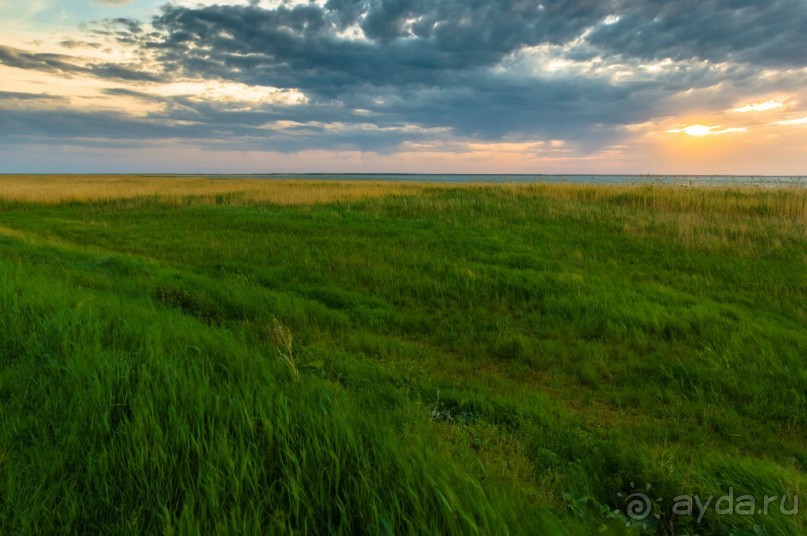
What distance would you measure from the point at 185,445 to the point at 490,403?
9.87 ft

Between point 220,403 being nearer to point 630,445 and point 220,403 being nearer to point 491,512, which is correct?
point 491,512

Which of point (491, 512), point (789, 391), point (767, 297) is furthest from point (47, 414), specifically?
point (767, 297)

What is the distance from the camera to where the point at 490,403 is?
170 inches

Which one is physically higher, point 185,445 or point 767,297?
point 185,445

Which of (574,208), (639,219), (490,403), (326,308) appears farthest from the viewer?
(574,208)

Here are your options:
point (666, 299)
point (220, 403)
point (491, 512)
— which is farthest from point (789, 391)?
point (220, 403)

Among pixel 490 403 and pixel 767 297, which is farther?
pixel 767 297

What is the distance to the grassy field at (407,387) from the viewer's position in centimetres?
195

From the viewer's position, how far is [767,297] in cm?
782

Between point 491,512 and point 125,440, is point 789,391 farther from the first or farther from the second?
point 125,440

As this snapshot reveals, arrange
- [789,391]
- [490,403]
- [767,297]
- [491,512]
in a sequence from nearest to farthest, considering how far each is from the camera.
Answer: [491,512] → [490,403] → [789,391] → [767,297]

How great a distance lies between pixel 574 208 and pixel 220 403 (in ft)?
59.2

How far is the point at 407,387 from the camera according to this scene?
180 inches

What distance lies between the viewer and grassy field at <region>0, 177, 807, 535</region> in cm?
195
